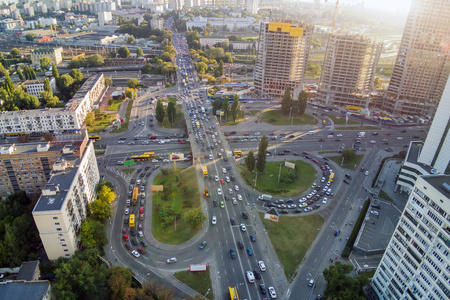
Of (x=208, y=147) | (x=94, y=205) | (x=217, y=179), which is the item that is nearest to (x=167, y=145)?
(x=208, y=147)

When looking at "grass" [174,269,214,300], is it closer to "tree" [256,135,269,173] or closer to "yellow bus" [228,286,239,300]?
"yellow bus" [228,286,239,300]

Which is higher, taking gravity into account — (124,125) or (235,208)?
(124,125)

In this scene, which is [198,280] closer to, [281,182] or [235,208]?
[235,208]

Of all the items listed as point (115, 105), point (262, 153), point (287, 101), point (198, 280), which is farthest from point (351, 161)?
point (115, 105)

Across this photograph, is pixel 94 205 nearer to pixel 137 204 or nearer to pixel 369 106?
pixel 137 204

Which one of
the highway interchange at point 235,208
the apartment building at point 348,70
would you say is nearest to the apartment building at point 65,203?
the highway interchange at point 235,208

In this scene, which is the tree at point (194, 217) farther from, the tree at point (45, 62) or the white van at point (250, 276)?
the tree at point (45, 62)
